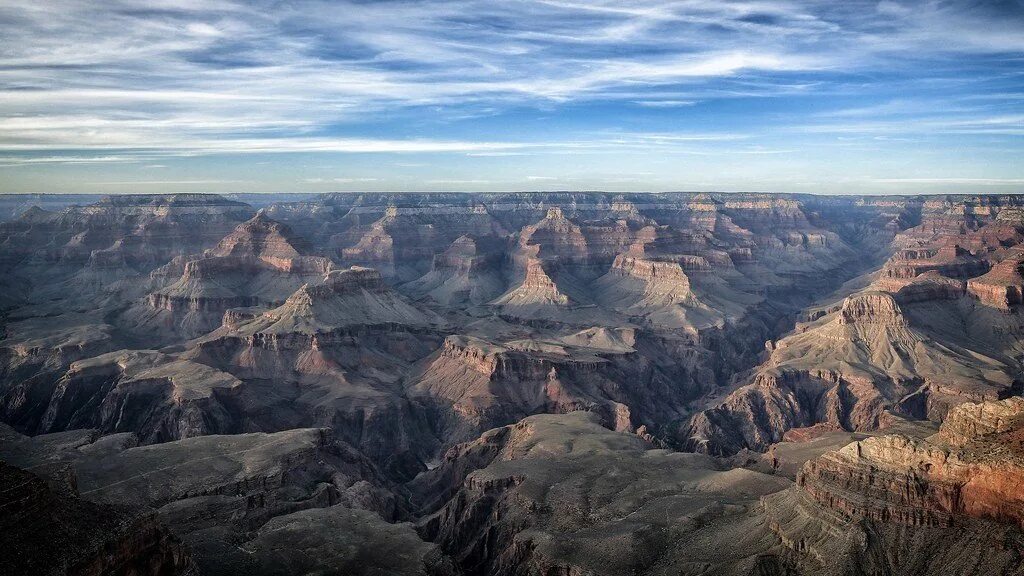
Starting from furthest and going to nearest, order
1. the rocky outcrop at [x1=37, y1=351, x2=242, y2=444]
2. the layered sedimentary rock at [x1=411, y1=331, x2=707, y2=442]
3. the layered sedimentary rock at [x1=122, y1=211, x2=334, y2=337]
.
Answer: the layered sedimentary rock at [x1=122, y1=211, x2=334, y2=337] → the layered sedimentary rock at [x1=411, y1=331, x2=707, y2=442] → the rocky outcrop at [x1=37, y1=351, x2=242, y2=444]

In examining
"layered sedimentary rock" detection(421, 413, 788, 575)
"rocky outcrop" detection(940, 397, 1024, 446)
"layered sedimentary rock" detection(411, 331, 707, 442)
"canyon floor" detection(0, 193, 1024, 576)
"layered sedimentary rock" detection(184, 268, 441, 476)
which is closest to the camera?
"canyon floor" detection(0, 193, 1024, 576)

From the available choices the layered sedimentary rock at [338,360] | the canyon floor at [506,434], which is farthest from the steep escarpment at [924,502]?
the layered sedimentary rock at [338,360]

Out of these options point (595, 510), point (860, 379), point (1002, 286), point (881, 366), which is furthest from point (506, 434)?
point (1002, 286)

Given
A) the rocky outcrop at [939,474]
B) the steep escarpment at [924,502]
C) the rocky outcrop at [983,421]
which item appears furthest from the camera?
the rocky outcrop at [983,421]

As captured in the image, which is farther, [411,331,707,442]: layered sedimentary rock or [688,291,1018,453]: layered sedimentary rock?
[411,331,707,442]: layered sedimentary rock

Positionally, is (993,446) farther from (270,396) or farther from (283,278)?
(283,278)

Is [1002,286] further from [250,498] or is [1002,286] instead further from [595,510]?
[250,498]

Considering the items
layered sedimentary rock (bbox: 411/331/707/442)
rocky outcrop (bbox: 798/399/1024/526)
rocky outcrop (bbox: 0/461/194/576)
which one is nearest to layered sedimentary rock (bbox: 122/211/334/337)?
layered sedimentary rock (bbox: 411/331/707/442)

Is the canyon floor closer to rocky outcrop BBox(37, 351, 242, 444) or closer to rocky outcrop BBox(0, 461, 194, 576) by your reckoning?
rocky outcrop BBox(0, 461, 194, 576)

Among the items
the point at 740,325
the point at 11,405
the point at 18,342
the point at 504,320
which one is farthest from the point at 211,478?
the point at 740,325

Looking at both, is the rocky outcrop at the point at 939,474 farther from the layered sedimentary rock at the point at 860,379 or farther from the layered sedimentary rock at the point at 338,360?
the layered sedimentary rock at the point at 338,360
